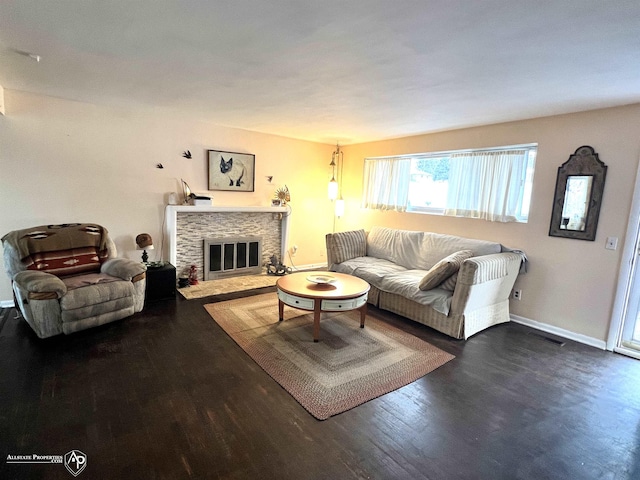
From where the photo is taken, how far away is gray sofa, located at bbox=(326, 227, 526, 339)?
321 cm

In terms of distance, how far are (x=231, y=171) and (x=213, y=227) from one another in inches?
36.4

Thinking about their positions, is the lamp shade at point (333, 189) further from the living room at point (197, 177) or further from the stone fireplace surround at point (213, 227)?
the living room at point (197, 177)

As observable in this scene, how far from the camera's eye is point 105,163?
13.0 feet

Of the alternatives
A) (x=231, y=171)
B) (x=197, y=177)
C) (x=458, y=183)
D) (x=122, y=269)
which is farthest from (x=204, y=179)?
(x=458, y=183)

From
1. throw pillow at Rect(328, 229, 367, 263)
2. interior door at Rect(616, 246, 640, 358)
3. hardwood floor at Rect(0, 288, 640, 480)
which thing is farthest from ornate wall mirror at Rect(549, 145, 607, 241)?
throw pillow at Rect(328, 229, 367, 263)

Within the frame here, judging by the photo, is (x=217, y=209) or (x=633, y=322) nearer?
(x=633, y=322)

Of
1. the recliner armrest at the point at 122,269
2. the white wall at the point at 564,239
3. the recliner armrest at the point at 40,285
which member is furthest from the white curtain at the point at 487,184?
the recliner armrest at the point at 40,285

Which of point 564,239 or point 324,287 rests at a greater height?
point 564,239

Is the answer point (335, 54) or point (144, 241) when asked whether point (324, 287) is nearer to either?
point (335, 54)

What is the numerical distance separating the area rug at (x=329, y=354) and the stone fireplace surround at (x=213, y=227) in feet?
3.96

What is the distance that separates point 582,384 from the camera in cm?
252

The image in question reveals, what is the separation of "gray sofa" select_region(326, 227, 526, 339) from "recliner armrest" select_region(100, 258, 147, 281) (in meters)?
2.49

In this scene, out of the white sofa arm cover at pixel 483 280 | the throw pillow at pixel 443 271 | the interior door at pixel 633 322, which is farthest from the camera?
the throw pillow at pixel 443 271

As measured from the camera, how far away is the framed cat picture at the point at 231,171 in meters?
4.80
